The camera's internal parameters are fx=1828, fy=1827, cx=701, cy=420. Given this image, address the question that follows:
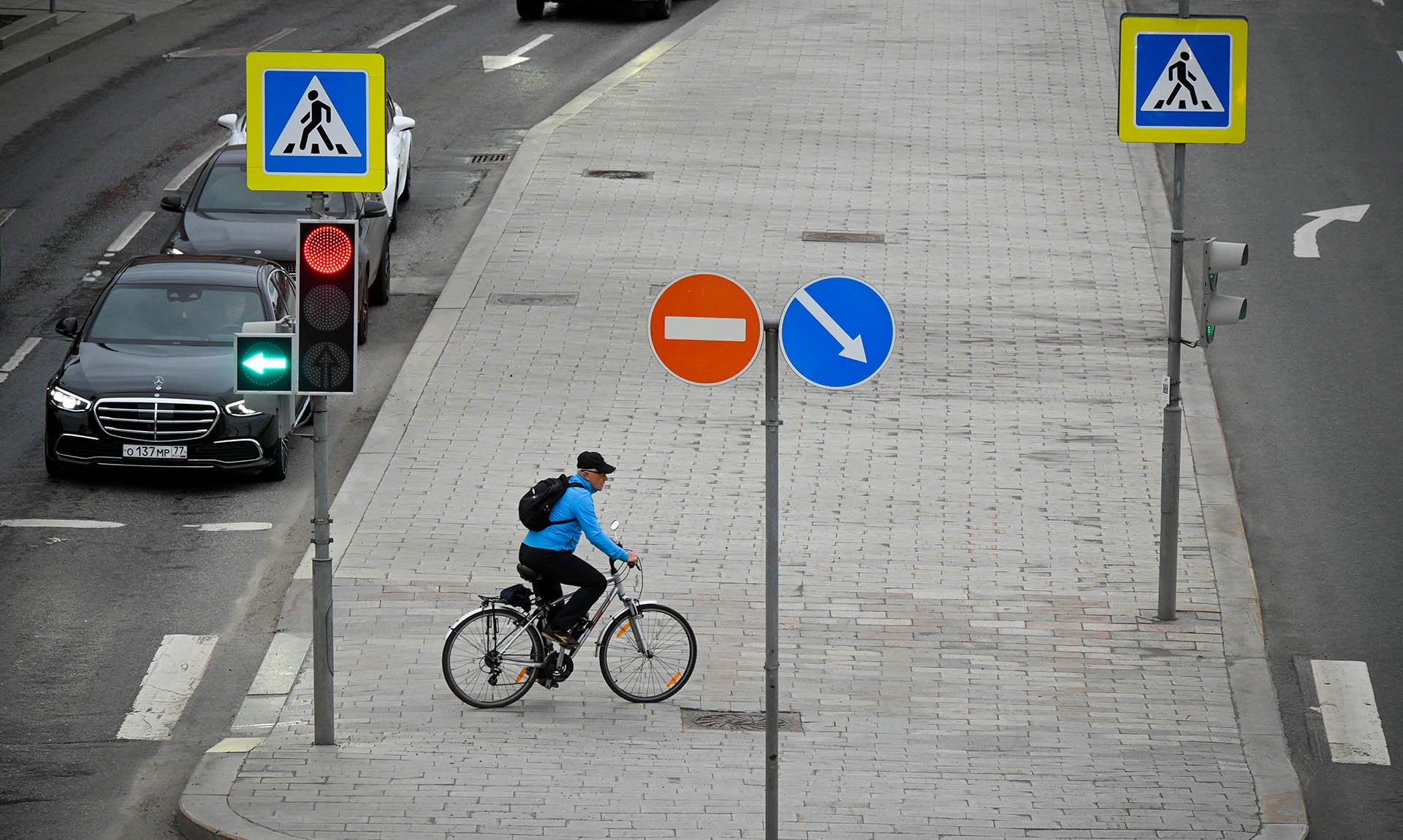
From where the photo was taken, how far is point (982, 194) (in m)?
23.1

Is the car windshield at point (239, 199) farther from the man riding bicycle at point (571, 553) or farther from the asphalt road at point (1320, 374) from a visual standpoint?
the asphalt road at point (1320, 374)

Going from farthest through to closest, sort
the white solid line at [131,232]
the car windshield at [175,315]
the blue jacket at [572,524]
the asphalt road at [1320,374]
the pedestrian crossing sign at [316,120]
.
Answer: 1. the white solid line at [131,232]
2. the car windshield at [175,315]
3. the asphalt road at [1320,374]
4. the blue jacket at [572,524]
5. the pedestrian crossing sign at [316,120]

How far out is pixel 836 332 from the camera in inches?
332

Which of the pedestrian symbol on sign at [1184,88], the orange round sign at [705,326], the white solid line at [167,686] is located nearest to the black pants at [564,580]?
the white solid line at [167,686]

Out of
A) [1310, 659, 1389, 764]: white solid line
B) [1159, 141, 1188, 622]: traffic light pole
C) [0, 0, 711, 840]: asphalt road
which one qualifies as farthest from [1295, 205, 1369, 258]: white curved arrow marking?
[1310, 659, 1389, 764]: white solid line

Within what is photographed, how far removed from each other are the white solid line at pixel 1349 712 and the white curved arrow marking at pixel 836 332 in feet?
15.1

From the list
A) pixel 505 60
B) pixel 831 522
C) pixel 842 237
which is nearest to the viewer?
pixel 831 522

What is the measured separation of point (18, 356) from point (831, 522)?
28.5 ft

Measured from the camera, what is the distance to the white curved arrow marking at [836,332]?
8422 mm

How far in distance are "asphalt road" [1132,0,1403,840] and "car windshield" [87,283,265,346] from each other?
8.83 m

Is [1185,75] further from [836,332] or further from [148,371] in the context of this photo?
[148,371]

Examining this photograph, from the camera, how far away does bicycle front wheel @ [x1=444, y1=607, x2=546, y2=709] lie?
439 inches

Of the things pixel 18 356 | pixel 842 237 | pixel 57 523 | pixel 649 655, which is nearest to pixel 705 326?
pixel 649 655

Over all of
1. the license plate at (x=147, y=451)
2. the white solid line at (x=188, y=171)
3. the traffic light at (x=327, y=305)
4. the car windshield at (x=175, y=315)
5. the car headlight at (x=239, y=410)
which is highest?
the traffic light at (x=327, y=305)
